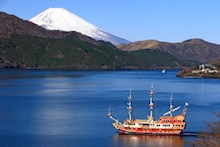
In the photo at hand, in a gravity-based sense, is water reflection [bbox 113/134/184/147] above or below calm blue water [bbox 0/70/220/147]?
below

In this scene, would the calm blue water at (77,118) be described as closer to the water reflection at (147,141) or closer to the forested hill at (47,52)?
the water reflection at (147,141)

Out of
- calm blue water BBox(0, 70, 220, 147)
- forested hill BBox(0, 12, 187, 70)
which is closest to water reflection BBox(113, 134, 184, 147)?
calm blue water BBox(0, 70, 220, 147)

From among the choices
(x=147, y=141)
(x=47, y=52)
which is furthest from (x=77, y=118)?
(x=47, y=52)

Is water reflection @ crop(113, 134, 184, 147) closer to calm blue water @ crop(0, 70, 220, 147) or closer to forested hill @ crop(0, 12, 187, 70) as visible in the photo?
calm blue water @ crop(0, 70, 220, 147)

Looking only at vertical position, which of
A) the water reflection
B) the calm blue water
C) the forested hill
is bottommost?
the water reflection

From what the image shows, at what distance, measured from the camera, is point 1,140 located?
73.7 feet

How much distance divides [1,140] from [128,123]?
19.5ft

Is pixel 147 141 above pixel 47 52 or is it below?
below

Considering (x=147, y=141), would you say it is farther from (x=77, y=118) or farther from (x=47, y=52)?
(x=47, y=52)

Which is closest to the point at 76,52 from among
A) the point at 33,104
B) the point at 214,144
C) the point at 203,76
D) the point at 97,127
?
the point at 203,76

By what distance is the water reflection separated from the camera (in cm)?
2209

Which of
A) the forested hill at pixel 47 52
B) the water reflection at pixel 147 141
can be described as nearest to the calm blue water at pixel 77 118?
the water reflection at pixel 147 141

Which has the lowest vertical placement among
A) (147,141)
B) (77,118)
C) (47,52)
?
(147,141)

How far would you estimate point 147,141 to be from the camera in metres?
22.8
